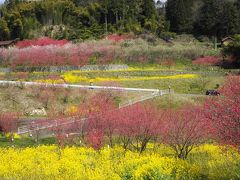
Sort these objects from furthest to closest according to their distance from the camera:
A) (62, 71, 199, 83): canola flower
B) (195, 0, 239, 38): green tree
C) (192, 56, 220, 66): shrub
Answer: (195, 0, 239, 38): green tree → (192, 56, 220, 66): shrub → (62, 71, 199, 83): canola flower

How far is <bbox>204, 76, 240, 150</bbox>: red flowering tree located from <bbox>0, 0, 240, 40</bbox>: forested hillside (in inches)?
2178

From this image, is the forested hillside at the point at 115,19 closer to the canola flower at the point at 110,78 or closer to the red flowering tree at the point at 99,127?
A: the canola flower at the point at 110,78

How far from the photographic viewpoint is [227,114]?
41.0 feet

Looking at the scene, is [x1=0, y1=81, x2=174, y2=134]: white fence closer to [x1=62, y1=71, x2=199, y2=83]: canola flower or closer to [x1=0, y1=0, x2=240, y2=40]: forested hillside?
[x1=62, y1=71, x2=199, y2=83]: canola flower

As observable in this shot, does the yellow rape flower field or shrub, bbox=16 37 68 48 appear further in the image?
shrub, bbox=16 37 68 48

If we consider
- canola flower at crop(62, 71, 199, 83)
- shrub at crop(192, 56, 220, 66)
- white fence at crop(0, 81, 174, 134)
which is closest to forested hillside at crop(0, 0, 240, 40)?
shrub at crop(192, 56, 220, 66)

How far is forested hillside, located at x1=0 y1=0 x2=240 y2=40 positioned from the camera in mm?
68125

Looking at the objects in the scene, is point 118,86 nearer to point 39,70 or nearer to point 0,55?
point 39,70

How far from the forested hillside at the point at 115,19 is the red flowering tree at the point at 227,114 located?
2178 inches

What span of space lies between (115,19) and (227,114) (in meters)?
63.5

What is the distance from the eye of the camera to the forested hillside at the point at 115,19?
68125mm

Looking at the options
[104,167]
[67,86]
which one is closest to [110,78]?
[67,86]

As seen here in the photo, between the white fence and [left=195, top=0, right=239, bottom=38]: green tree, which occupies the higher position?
[left=195, top=0, right=239, bottom=38]: green tree

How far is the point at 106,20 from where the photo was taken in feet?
239
